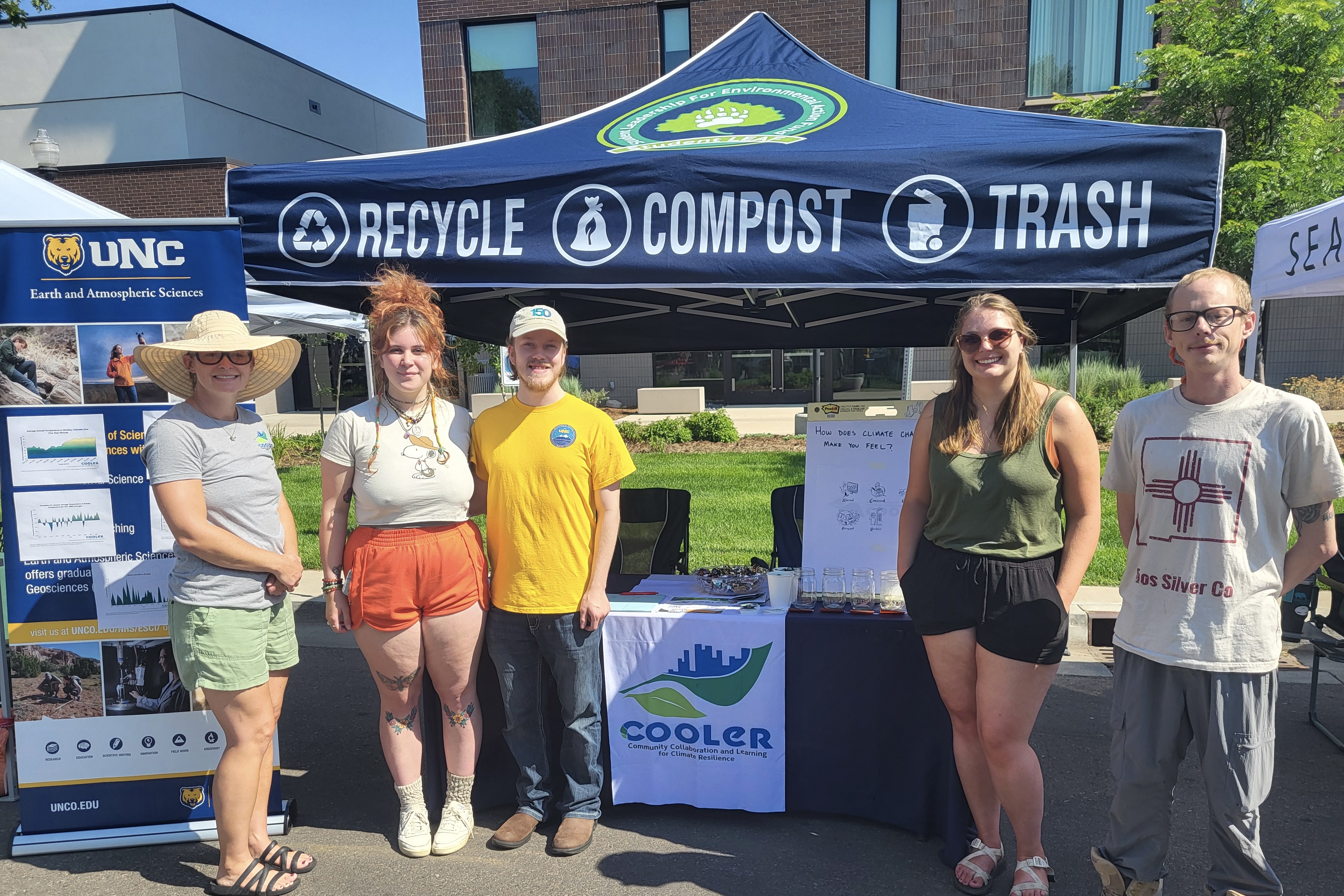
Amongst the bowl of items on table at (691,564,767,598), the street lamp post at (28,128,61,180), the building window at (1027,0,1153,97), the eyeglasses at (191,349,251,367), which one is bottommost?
the bowl of items on table at (691,564,767,598)

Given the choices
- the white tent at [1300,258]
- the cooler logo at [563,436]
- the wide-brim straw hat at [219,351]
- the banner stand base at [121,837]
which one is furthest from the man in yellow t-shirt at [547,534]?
the white tent at [1300,258]

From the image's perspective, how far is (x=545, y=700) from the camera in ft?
10.2

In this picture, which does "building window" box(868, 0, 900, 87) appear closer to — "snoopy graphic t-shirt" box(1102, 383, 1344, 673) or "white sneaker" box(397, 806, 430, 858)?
"snoopy graphic t-shirt" box(1102, 383, 1344, 673)

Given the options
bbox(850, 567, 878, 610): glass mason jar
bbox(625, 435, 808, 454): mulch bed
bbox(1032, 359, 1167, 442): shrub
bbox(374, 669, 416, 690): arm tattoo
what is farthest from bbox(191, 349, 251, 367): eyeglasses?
bbox(1032, 359, 1167, 442): shrub

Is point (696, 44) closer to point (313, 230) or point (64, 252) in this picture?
point (313, 230)

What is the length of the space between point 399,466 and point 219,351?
66cm

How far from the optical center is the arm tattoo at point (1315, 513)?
2207 mm

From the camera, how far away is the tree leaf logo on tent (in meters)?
3.06

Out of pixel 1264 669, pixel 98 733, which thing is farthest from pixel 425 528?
pixel 1264 669

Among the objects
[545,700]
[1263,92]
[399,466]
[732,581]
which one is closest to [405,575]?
[399,466]

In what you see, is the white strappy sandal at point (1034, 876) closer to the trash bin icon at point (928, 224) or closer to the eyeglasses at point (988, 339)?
the eyeglasses at point (988, 339)

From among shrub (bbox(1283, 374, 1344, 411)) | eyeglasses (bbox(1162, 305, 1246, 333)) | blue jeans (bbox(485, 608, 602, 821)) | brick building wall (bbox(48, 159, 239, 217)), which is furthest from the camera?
brick building wall (bbox(48, 159, 239, 217))

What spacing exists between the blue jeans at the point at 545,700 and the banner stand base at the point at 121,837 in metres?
0.95

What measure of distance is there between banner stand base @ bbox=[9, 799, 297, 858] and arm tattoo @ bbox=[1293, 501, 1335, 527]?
3.45 metres
